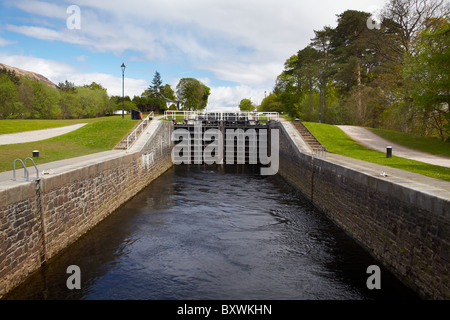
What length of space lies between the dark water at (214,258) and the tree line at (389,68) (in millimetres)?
12005

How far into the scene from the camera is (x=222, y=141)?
29.8 meters

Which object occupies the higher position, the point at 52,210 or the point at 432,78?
the point at 432,78

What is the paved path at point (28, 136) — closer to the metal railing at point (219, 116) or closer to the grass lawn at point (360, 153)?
the metal railing at point (219, 116)

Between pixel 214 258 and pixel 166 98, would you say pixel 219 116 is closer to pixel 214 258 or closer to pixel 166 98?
pixel 214 258

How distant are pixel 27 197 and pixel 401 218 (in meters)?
8.43

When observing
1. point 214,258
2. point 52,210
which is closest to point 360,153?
point 214,258

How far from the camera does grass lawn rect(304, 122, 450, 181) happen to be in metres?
11.6

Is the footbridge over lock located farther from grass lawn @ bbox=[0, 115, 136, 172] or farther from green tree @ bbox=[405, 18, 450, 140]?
green tree @ bbox=[405, 18, 450, 140]

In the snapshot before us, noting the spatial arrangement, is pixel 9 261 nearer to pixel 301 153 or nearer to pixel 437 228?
pixel 437 228

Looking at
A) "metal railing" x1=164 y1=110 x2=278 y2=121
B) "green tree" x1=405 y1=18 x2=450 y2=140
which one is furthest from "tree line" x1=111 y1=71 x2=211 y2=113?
"green tree" x1=405 y1=18 x2=450 y2=140

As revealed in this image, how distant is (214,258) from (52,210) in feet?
14.5

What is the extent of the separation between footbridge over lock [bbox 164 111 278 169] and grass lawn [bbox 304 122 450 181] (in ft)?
16.6

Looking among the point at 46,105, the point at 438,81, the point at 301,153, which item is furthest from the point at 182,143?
the point at 46,105
